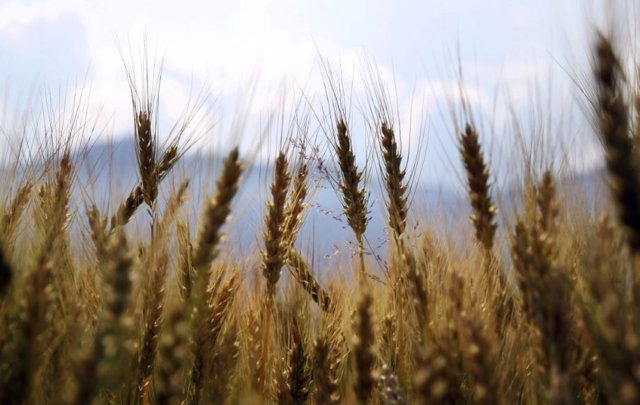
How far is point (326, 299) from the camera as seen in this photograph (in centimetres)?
284

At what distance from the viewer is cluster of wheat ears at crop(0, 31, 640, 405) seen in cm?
128

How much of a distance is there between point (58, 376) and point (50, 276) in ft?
1.17

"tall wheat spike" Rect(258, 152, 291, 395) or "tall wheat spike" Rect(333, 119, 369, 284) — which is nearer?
"tall wheat spike" Rect(258, 152, 291, 395)

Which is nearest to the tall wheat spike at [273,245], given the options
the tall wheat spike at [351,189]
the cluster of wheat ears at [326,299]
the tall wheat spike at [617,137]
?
the cluster of wheat ears at [326,299]

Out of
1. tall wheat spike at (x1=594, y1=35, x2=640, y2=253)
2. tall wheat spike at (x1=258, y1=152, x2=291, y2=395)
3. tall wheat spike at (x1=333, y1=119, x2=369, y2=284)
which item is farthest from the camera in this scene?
tall wheat spike at (x1=333, y1=119, x2=369, y2=284)

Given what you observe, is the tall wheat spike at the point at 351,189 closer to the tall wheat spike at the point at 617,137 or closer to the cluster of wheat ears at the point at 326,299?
the cluster of wheat ears at the point at 326,299

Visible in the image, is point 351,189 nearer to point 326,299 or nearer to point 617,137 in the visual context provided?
point 326,299

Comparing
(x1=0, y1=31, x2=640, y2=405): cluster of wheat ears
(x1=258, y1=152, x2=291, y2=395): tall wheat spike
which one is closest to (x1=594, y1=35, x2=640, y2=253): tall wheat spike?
(x1=0, y1=31, x2=640, y2=405): cluster of wheat ears

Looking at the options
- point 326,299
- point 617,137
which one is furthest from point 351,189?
point 617,137

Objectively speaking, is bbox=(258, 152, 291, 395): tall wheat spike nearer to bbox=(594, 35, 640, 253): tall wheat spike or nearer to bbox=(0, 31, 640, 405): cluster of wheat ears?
bbox=(0, 31, 640, 405): cluster of wheat ears

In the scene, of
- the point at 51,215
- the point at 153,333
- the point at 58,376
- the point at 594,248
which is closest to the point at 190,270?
the point at 153,333

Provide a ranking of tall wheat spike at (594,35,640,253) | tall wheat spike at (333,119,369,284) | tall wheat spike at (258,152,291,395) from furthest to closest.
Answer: tall wheat spike at (333,119,369,284)
tall wheat spike at (258,152,291,395)
tall wheat spike at (594,35,640,253)

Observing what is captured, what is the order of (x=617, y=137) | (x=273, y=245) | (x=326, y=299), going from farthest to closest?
1. (x=326, y=299)
2. (x=273, y=245)
3. (x=617, y=137)

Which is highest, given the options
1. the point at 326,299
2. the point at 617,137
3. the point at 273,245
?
the point at 617,137
